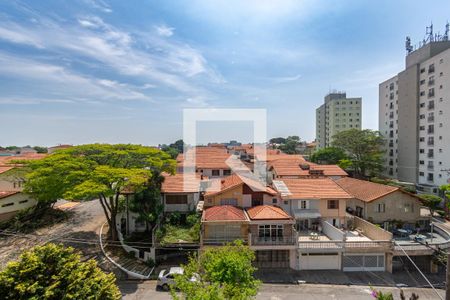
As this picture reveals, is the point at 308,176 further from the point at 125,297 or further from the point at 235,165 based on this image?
the point at 125,297

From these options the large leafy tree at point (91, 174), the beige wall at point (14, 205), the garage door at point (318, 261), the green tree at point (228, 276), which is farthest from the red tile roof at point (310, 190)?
the beige wall at point (14, 205)

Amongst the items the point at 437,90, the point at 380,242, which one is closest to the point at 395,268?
the point at 380,242

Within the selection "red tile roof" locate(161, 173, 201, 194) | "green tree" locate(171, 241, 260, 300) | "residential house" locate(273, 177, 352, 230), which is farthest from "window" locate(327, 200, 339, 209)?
"green tree" locate(171, 241, 260, 300)

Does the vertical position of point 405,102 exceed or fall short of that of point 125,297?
it exceeds it

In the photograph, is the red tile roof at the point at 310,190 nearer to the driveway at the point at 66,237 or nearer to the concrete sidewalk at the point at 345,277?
the concrete sidewalk at the point at 345,277

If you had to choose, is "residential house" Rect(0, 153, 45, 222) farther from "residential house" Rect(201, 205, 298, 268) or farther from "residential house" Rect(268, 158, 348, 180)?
"residential house" Rect(268, 158, 348, 180)

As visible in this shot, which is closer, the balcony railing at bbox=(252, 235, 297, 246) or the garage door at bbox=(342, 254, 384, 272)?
the balcony railing at bbox=(252, 235, 297, 246)

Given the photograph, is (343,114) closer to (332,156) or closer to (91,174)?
(332,156)
